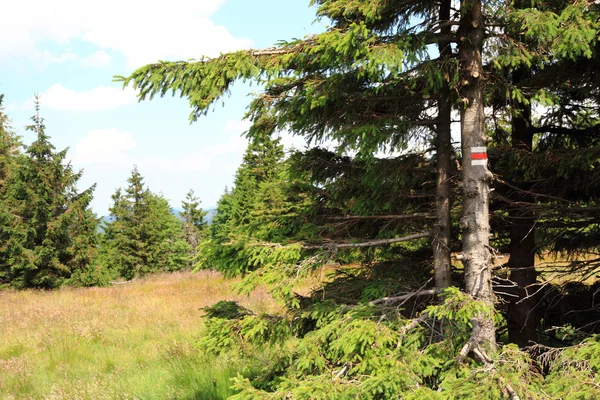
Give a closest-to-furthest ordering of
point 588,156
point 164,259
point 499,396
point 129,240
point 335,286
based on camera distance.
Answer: point 499,396
point 588,156
point 335,286
point 129,240
point 164,259

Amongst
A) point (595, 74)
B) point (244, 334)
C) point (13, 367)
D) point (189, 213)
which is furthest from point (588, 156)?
point (189, 213)

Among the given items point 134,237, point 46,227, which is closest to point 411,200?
point 46,227

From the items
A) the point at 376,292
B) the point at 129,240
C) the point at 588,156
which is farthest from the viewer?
the point at 129,240

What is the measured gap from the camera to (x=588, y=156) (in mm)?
4016

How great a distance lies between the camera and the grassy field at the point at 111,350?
6.59 m

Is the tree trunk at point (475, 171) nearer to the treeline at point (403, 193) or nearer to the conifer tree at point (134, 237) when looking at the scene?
the treeline at point (403, 193)

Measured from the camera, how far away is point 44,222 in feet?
68.3

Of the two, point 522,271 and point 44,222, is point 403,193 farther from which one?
point 44,222

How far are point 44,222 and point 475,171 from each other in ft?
71.1

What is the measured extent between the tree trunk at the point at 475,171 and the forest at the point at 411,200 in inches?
0.5

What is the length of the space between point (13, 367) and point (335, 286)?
21.1 ft

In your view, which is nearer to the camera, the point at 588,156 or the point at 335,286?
the point at 588,156

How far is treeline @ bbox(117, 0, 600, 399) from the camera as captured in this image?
3.46 metres

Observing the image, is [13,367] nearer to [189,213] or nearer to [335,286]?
[335,286]
